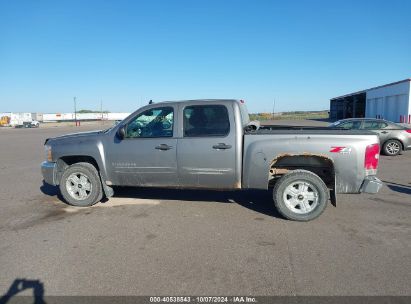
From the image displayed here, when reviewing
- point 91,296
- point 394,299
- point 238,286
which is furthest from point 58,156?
point 394,299

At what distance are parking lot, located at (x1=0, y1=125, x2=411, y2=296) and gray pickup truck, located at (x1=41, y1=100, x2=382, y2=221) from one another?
18.6 inches

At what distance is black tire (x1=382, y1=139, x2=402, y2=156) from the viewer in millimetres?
12438

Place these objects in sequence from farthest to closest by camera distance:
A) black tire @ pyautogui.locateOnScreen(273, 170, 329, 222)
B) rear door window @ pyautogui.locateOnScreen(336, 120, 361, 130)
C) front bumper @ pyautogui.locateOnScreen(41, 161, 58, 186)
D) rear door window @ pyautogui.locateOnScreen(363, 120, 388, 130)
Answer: rear door window @ pyautogui.locateOnScreen(336, 120, 361, 130), rear door window @ pyautogui.locateOnScreen(363, 120, 388, 130), front bumper @ pyautogui.locateOnScreen(41, 161, 58, 186), black tire @ pyautogui.locateOnScreen(273, 170, 329, 222)

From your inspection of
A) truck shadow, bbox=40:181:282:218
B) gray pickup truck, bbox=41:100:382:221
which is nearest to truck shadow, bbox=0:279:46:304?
gray pickup truck, bbox=41:100:382:221

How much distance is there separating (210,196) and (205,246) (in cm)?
250

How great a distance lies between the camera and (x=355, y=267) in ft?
12.2

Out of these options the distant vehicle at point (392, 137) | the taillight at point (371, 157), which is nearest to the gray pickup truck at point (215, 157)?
the taillight at point (371, 157)

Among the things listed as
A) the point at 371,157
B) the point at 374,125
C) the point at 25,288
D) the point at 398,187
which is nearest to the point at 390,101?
the point at 374,125

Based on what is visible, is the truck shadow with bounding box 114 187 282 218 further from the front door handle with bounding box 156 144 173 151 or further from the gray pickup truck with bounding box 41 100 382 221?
the front door handle with bounding box 156 144 173 151

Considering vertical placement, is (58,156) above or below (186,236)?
above

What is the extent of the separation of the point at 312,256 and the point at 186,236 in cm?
169

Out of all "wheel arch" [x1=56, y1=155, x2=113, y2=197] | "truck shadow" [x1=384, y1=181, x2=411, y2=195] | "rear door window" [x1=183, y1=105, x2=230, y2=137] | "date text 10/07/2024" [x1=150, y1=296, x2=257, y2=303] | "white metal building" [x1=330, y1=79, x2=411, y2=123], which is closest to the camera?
"date text 10/07/2024" [x1=150, y1=296, x2=257, y2=303]

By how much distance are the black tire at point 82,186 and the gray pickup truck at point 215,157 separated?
0.02 m

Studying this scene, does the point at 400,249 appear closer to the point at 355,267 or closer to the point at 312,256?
the point at 355,267
